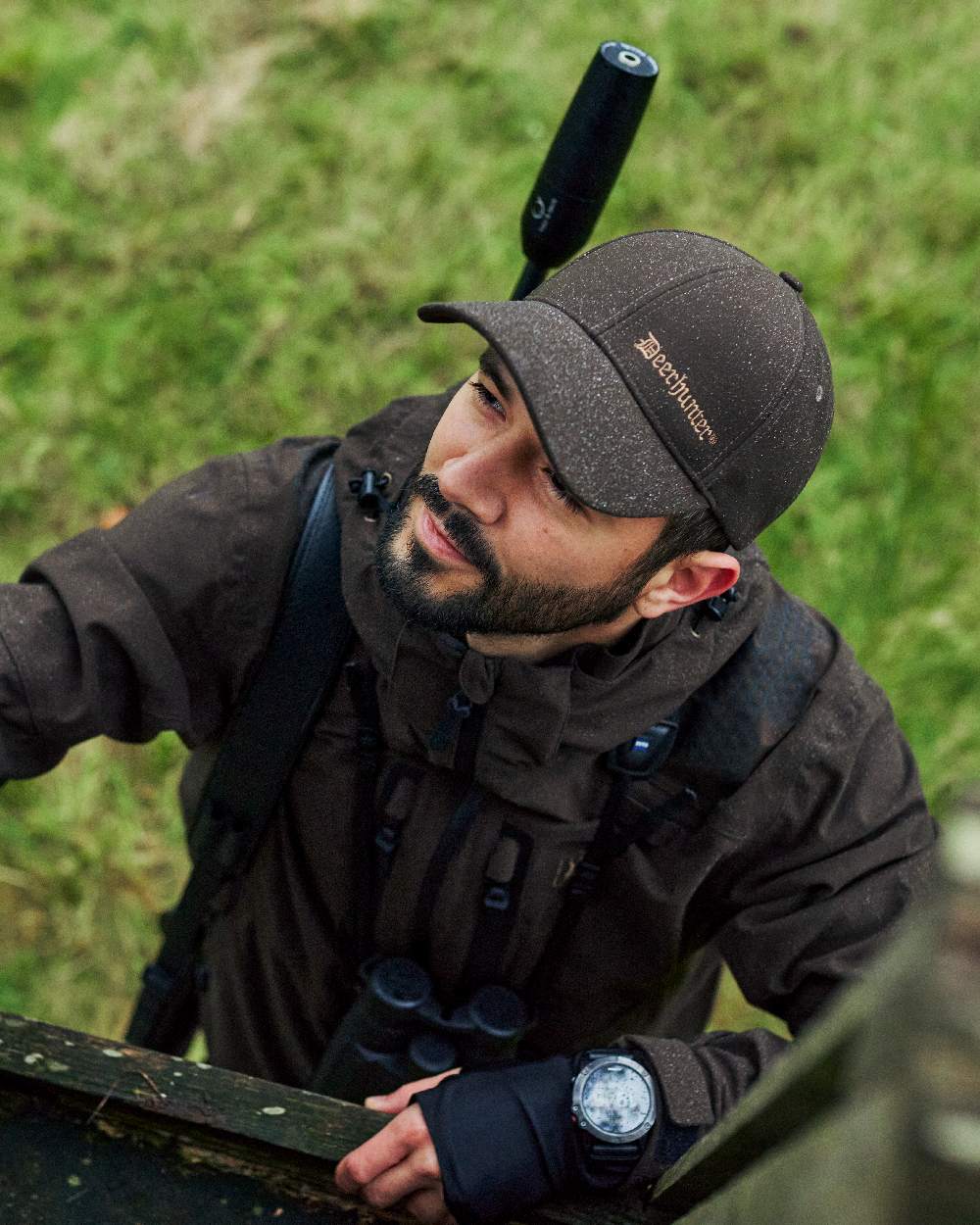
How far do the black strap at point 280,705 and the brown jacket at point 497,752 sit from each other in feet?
0.10

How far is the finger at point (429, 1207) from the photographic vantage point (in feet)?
4.57

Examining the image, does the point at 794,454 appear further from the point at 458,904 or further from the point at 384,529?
the point at 458,904

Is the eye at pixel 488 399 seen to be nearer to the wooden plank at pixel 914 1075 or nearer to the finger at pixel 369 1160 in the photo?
the finger at pixel 369 1160

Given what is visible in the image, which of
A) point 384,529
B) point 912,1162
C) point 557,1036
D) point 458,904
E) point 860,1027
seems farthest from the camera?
point 557,1036

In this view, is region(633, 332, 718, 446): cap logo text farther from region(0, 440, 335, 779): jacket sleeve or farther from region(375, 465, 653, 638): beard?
region(0, 440, 335, 779): jacket sleeve

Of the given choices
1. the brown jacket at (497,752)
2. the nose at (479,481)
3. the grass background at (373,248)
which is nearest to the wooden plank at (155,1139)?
the brown jacket at (497,752)

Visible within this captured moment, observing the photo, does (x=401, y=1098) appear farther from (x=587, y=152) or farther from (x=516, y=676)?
(x=587, y=152)

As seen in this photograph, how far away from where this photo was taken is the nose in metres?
1.84

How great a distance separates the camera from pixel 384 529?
6.33 ft

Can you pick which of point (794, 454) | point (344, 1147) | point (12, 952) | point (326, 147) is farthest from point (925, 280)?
point (344, 1147)

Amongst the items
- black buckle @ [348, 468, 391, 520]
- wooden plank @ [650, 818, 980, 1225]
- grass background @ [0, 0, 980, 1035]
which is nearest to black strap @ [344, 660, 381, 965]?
black buckle @ [348, 468, 391, 520]

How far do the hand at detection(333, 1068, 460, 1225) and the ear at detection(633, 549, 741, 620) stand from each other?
825mm

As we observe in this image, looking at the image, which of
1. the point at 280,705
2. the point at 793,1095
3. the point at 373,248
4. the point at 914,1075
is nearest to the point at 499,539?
the point at 280,705

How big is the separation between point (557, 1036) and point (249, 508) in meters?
1.12
